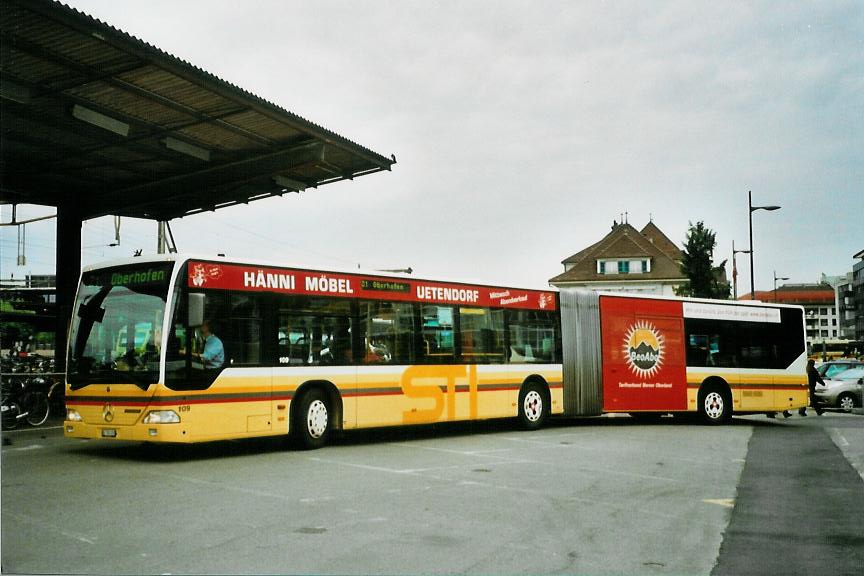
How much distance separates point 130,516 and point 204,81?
8285 mm

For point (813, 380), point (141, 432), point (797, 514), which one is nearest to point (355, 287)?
point (141, 432)

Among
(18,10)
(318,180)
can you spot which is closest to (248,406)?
(18,10)

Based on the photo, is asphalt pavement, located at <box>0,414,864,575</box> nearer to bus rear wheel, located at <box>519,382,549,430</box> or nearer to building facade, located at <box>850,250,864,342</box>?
bus rear wheel, located at <box>519,382,549,430</box>

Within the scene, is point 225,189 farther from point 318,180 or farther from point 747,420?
point 747,420

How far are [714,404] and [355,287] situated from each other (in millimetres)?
10432

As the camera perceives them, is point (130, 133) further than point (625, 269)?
No

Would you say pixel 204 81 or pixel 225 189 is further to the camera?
pixel 225 189

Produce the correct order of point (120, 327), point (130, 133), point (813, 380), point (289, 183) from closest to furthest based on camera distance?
point (120, 327) → point (130, 133) → point (289, 183) → point (813, 380)

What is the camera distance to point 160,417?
11.6m

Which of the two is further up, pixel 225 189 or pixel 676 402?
pixel 225 189

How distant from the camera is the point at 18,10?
11180 millimetres

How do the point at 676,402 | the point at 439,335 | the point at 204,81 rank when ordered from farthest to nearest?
the point at 676,402 → the point at 439,335 → the point at 204,81

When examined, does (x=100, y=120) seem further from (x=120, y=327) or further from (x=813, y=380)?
(x=813, y=380)

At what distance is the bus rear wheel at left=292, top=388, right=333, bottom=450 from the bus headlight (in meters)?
2.33
